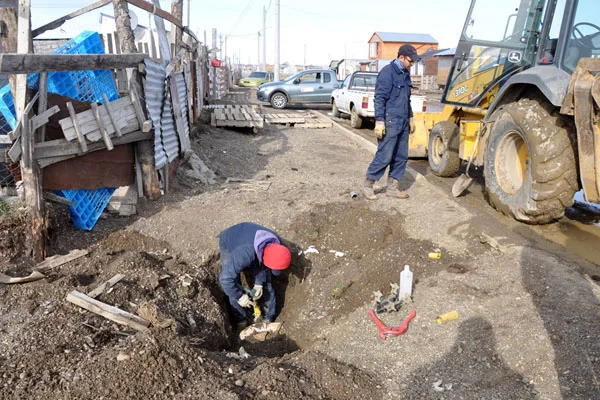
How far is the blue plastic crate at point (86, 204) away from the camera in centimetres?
514

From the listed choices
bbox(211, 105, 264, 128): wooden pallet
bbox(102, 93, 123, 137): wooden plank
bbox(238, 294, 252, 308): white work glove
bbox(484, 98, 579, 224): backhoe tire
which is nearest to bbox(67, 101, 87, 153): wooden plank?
bbox(102, 93, 123, 137): wooden plank

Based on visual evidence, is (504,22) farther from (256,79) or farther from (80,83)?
(256,79)

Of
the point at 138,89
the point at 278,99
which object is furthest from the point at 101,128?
the point at 278,99

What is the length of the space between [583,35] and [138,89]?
4903 mm

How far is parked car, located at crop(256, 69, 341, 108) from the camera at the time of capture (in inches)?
769

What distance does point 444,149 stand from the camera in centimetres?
745

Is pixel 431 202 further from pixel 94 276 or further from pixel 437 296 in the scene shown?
pixel 94 276

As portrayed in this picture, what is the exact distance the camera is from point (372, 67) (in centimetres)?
4309

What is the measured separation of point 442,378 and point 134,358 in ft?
6.53

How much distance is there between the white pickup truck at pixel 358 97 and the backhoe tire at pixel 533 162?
23.2ft

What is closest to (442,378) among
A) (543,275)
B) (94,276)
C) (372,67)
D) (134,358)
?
(543,275)

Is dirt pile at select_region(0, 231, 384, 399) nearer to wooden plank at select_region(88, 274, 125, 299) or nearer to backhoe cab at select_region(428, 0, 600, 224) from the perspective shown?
wooden plank at select_region(88, 274, 125, 299)

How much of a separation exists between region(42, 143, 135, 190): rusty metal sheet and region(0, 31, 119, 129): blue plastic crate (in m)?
0.59

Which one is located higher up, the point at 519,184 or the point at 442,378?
the point at 519,184
